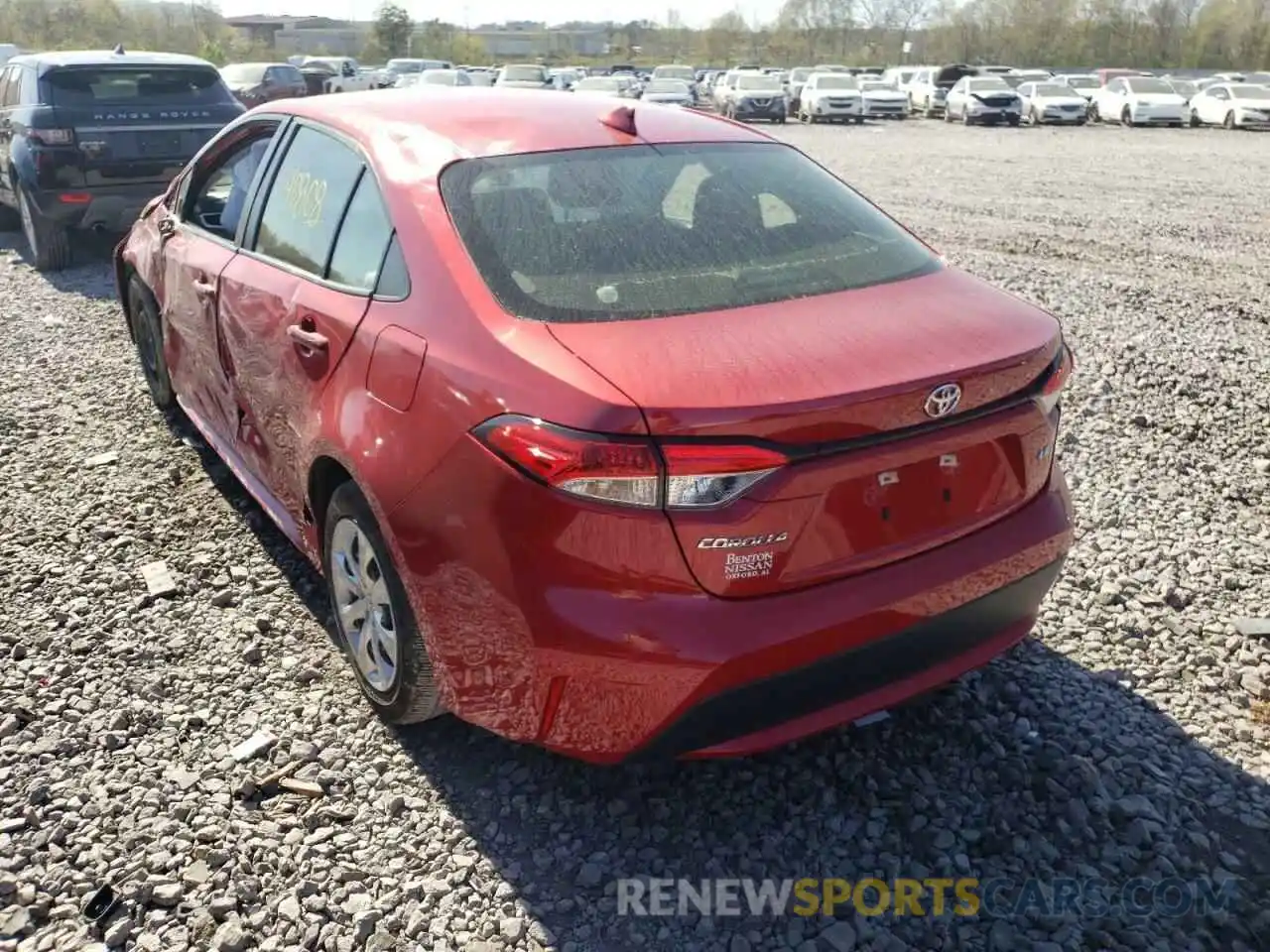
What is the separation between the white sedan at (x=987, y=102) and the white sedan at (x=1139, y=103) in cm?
299

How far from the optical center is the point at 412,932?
246 cm

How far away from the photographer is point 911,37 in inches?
3868

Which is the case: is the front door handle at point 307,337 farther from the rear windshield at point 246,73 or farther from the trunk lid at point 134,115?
the rear windshield at point 246,73

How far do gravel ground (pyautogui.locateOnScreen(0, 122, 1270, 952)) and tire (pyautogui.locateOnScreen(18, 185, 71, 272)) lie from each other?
506 centimetres

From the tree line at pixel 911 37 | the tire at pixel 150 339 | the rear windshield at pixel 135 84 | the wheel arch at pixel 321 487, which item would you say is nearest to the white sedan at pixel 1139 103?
the rear windshield at pixel 135 84

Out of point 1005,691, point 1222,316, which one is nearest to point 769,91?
point 1222,316

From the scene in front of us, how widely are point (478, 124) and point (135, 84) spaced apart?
7569 mm

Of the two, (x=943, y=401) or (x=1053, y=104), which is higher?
(x=1053, y=104)

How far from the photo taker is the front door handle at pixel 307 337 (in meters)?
3.03

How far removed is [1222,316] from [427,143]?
6684mm

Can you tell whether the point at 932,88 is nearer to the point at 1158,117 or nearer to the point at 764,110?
the point at 764,110

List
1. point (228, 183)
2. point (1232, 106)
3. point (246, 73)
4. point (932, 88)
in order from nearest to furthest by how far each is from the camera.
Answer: point (228, 183)
point (246, 73)
point (1232, 106)
point (932, 88)

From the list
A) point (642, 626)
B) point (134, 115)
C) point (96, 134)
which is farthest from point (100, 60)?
point (642, 626)

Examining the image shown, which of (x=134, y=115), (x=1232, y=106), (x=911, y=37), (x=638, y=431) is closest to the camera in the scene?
(x=638, y=431)
